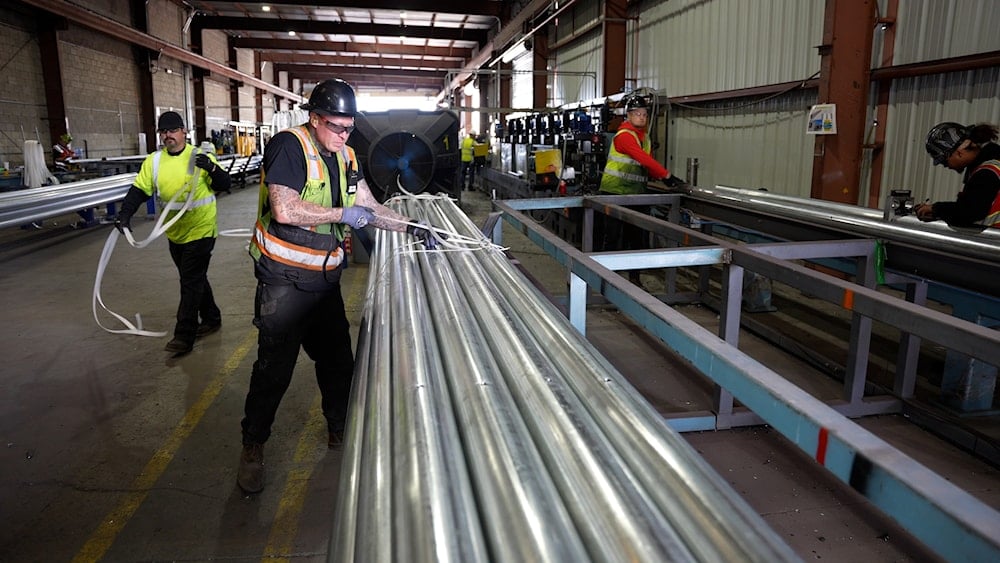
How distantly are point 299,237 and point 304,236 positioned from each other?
20 mm

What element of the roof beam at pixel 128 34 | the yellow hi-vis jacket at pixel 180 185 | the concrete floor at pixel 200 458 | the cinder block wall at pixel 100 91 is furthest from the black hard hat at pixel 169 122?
the cinder block wall at pixel 100 91

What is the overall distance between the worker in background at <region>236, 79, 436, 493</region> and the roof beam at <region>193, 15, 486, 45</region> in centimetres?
1734

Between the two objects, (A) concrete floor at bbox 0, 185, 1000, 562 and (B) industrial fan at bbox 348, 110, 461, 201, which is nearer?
(A) concrete floor at bbox 0, 185, 1000, 562

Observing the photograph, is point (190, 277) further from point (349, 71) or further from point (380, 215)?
point (349, 71)

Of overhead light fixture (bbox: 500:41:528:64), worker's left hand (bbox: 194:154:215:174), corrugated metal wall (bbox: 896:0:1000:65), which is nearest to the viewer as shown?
worker's left hand (bbox: 194:154:215:174)

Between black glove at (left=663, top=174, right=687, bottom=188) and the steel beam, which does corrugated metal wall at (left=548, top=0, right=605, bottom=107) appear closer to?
black glove at (left=663, top=174, right=687, bottom=188)

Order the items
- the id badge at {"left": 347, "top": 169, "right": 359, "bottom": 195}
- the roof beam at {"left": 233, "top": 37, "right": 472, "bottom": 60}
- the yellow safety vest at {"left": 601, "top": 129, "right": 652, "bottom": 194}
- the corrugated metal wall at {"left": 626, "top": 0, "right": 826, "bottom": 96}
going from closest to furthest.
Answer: the id badge at {"left": 347, "top": 169, "right": 359, "bottom": 195}
the yellow safety vest at {"left": 601, "top": 129, "right": 652, "bottom": 194}
the corrugated metal wall at {"left": 626, "top": 0, "right": 826, "bottom": 96}
the roof beam at {"left": 233, "top": 37, "right": 472, "bottom": 60}

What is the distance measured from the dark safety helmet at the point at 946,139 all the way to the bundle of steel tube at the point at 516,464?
241cm

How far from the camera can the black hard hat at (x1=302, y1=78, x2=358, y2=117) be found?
96.2 inches

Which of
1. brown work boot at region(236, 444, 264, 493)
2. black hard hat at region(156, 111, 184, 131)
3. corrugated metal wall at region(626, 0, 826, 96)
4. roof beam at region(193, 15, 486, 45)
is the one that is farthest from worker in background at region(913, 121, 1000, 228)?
roof beam at region(193, 15, 486, 45)

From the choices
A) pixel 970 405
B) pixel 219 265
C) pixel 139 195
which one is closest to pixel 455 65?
pixel 219 265

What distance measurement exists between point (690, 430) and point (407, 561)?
243cm

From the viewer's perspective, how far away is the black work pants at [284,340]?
8.52 feet

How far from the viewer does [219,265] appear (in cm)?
699
